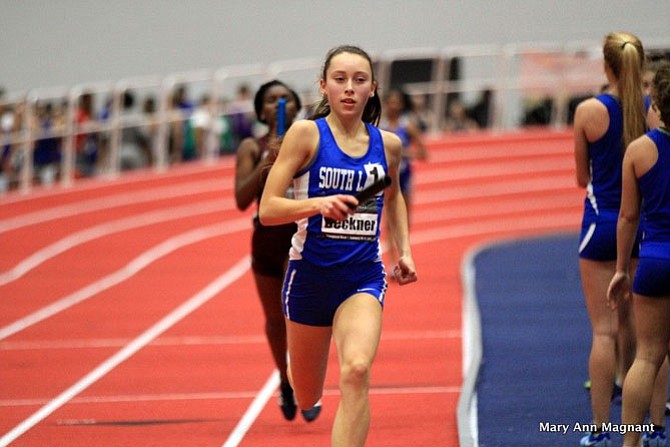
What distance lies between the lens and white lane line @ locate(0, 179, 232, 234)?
20.4 metres

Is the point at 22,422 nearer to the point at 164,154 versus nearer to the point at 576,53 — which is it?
the point at 164,154

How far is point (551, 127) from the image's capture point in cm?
2756

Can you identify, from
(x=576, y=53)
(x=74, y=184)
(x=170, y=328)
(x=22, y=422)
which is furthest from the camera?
(x=576, y=53)

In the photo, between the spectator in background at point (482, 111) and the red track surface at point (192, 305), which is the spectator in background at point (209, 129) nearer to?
the red track surface at point (192, 305)

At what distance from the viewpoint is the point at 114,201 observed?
71.7 ft

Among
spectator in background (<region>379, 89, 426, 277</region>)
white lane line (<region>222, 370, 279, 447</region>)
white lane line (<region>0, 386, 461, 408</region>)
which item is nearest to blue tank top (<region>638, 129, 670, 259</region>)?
white lane line (<region>222, 370, 279, 447</region>)

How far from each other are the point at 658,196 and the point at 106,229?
14902 mm

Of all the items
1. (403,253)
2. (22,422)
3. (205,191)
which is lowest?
(205,191)

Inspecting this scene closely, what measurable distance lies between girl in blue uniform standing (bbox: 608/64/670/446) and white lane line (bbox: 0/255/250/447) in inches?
155

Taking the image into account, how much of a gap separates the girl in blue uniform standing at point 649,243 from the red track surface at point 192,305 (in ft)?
5.92

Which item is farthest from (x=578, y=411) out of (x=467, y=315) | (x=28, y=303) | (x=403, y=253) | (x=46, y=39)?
(x=46, y=39)

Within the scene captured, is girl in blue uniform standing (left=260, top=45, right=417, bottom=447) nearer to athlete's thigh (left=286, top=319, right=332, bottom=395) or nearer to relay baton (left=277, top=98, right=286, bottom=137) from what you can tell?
athlete's thigh (left=286, top=319, right=332, bottom=395)

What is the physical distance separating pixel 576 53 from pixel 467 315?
46.1ft

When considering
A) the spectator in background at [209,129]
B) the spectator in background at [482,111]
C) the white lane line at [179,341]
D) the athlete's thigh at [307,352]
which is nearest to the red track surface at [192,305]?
the white lane line at [179,341]
